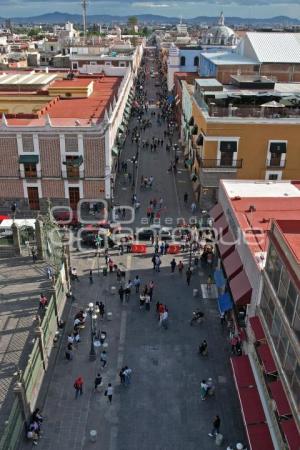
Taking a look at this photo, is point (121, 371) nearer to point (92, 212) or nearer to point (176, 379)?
A: point (176, 379)

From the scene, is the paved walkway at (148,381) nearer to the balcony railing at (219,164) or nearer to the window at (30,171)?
the balcony railing at (219,164)

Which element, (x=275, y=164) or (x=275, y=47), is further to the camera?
(x=275, y=47)

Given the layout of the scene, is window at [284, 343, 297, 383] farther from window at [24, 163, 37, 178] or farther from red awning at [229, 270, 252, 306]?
window at [24, 163, 37, 178]

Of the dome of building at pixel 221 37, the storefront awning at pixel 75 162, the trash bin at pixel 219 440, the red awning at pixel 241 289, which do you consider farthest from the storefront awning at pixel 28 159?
the dome of building at pixel 221 37

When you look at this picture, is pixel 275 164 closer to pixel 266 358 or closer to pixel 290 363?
pixel 266 358

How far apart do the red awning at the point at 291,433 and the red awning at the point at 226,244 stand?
10.8 metres

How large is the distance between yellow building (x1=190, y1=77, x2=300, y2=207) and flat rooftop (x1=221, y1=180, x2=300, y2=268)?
595 centimetres

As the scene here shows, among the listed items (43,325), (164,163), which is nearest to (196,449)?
(43,325)

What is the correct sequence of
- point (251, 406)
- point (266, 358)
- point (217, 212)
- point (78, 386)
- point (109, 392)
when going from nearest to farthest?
point (266, 358)
point (251, 406)
point (109, 392)
point (78, 386)
point (217, 212)

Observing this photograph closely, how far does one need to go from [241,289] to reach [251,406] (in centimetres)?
531

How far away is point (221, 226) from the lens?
26500 millimetres

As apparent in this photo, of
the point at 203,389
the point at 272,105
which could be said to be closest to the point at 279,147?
the point at 272,105

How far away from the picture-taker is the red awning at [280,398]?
47.2ft

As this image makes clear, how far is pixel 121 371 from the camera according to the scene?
64.3 ft
